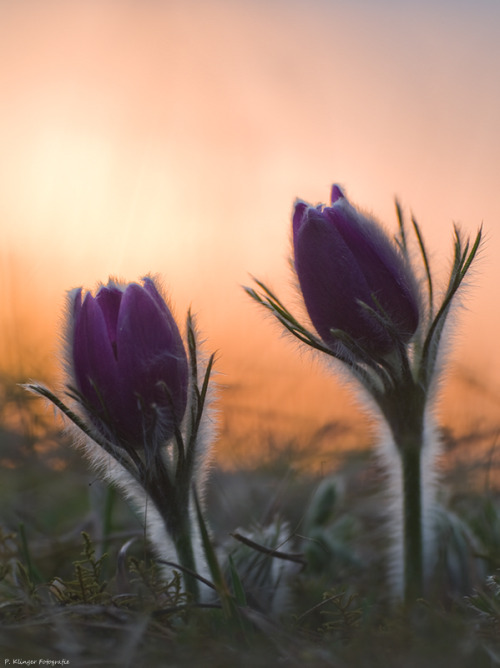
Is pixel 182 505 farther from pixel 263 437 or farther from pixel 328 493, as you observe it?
pixel 263 437

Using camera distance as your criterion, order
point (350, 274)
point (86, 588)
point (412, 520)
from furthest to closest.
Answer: point (412, 520) < point (350, 274) < point (86, 588)

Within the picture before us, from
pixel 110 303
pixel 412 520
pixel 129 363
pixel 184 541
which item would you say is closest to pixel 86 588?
pixel 184 541

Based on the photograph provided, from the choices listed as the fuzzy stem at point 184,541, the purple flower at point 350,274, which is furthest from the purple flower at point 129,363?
the purple flower at point 350,274

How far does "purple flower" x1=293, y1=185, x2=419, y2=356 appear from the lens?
1466 millimetres

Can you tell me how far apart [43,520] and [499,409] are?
172 cm

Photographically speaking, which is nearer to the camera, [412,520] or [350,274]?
[350,274]

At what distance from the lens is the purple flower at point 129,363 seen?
1.38 m

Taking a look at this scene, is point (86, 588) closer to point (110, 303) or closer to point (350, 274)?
point (110, 303)

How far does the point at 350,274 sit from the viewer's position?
146 cm

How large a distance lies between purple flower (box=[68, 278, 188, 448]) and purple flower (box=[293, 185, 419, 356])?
0.31 m

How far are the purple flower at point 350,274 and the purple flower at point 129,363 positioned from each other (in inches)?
12.1

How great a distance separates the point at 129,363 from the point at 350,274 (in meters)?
0.48

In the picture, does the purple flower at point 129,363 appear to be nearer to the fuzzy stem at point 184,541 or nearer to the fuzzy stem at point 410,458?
the fuzzy stem at point 184,541

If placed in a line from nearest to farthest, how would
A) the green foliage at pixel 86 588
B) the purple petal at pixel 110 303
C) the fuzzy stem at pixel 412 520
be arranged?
the green foliage at pixel 86 588 → the purple petal at pixel 110 303 → the fuzzy stem at pixel 412 520
